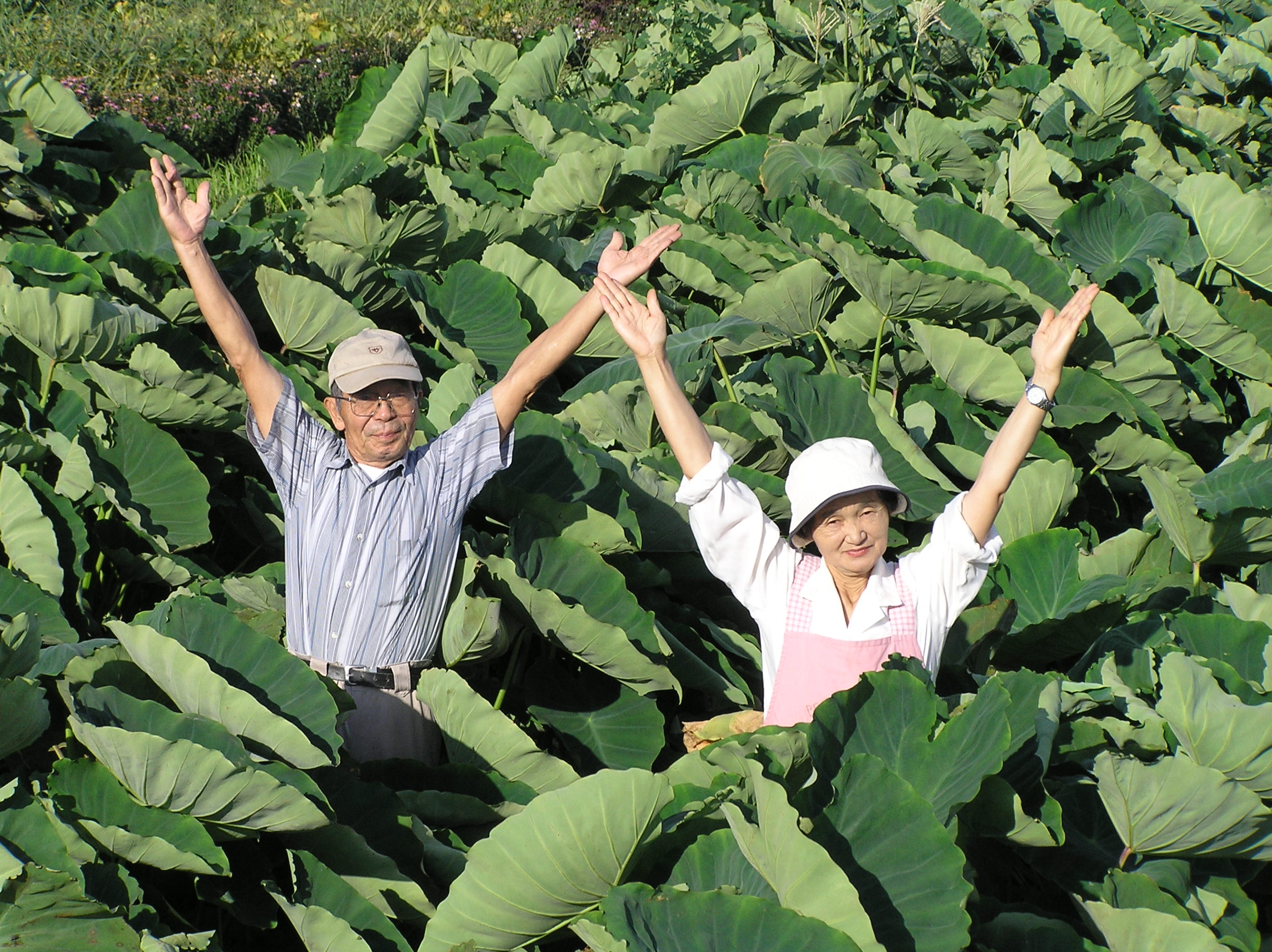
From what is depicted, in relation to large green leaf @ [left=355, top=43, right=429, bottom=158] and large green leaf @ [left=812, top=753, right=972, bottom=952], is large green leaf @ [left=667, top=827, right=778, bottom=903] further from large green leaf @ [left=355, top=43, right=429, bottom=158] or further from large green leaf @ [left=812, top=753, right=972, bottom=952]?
large green leaf @ [left=355, top=43, right=429, bottom=158]

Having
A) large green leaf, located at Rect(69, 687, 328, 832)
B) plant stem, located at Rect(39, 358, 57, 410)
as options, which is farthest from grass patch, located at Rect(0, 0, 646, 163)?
large green leaf, located at Rect(69, 687, 328, 832)

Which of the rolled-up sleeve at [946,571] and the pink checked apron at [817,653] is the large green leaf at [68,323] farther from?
the rolled-up sleeve at [946,571]

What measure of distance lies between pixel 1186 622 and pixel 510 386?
4.52 feet

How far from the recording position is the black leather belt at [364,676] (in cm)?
233

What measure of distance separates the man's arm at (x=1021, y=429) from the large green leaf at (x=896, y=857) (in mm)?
493

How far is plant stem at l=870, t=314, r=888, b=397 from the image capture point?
11.9 feet

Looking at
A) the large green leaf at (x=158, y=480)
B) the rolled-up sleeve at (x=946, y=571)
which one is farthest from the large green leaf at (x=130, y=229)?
the rolled-up sleeve at (x=946, y=571)

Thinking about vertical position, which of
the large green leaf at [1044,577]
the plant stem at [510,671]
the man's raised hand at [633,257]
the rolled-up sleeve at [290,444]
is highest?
the man's raised hand at [633,257]

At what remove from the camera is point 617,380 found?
3393mm

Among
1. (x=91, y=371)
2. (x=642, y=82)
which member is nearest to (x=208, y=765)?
(x=91, y=371)

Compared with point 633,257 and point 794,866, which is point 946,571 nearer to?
point 794,866

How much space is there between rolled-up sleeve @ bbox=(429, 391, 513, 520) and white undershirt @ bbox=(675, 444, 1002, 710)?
0.41 m

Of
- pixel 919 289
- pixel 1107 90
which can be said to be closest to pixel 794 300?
pixel 919 289

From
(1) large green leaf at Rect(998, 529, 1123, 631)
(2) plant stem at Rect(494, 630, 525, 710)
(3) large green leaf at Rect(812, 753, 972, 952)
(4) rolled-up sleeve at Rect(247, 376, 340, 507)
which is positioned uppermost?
(4) rolled-up sleeve at Rect(247, 376, 340, 507)
